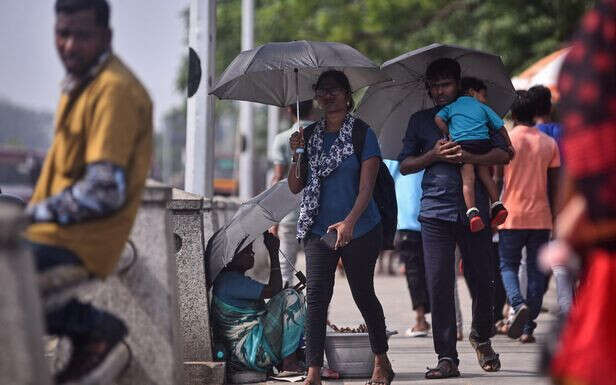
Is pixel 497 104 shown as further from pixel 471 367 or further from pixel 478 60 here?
pixel 471 367

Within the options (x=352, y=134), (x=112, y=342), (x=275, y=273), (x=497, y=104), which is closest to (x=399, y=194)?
(x=497, y=104)

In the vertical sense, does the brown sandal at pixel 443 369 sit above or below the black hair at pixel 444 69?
below

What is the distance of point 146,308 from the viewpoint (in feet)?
19.8

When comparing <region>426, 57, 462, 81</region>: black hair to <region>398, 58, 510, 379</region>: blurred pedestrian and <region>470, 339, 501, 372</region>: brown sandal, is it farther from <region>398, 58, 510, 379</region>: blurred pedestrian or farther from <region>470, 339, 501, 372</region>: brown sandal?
<region>470, 339, 501, 372</region>: brown sandal

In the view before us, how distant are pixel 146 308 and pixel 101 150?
1.26 metres

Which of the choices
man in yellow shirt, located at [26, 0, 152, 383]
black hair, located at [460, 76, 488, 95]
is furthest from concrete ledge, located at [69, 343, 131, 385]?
black hair, located at [460, 76, 488, 95]

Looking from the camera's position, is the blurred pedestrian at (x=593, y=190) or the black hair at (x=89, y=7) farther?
the black hair at (x=89, y=7)

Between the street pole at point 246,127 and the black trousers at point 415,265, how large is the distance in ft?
40.4

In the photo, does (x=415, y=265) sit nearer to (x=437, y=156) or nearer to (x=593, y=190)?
(x=437, y=156)

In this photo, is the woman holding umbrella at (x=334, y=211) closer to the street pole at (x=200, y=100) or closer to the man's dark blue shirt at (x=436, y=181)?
the man's dark blue shirt at (x=436, y=181)

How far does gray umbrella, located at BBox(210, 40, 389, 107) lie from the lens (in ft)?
27.7

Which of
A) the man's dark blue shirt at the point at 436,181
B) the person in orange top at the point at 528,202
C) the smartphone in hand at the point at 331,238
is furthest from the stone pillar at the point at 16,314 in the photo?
the person in orange top at the point at 528,202

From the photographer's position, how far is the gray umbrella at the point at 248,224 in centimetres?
869

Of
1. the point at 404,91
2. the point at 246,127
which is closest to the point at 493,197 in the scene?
the point at 404,91
